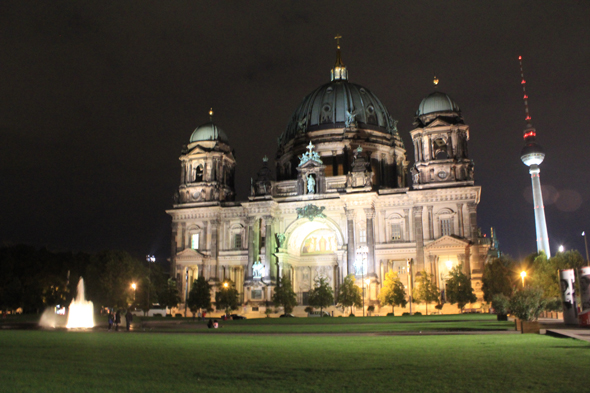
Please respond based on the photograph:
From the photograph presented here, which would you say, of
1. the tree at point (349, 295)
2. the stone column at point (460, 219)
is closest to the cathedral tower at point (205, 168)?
the tree at point (349, 295)

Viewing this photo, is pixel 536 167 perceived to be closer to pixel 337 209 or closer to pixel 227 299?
pixel 337 209

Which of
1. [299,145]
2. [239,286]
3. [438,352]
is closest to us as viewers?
[438,352]

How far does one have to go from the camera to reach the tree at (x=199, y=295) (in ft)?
234

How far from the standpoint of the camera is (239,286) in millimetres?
79438

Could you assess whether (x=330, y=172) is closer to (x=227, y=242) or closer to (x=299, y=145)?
(x=299, y=145)

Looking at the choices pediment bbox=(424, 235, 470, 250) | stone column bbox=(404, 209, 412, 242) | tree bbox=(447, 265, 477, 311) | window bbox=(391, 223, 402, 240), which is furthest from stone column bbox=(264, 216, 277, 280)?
tree bbox=(447, 265, 477, 311)

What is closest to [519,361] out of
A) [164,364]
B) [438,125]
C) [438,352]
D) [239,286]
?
[438,352]

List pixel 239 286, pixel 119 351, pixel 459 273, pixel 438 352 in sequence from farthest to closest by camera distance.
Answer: pixel 239 286 → pixel 459 273 → pixel 119 351 → pixel 438 352

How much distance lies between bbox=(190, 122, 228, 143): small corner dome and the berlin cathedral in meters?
0.19

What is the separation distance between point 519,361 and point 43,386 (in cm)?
1151

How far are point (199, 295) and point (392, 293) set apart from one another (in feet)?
83.5

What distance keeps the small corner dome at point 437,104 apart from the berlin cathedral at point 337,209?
0.16m

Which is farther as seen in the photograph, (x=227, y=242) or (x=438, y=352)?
(x=227, y=242)

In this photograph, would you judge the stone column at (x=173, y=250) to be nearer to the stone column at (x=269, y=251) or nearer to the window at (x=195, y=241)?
the window at (x=195, y=241)
